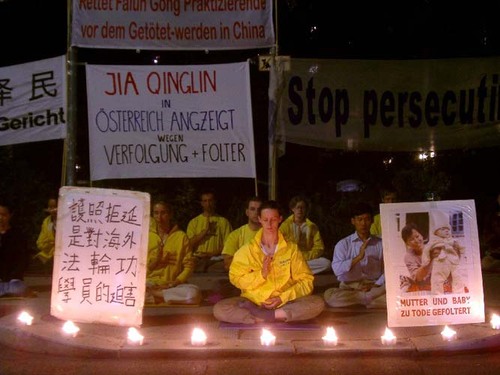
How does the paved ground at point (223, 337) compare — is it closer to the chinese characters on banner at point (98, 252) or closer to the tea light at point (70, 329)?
the tea light at point (70, 329)

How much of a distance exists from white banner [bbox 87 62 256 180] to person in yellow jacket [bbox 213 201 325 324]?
1.33 metres

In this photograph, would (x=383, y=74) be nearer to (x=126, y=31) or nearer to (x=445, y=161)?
(x=126, y=31)

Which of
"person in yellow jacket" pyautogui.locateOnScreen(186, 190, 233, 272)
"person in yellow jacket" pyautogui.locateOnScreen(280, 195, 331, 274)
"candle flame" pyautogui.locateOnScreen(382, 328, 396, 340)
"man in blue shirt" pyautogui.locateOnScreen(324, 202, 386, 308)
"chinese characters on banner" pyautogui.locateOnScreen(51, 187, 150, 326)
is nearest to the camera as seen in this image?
"candle flame" pyautogui.locateOnScreen(382, 328, 396, 340)

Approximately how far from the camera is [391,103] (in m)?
9.45

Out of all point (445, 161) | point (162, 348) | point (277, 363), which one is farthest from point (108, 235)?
point (445, 161)

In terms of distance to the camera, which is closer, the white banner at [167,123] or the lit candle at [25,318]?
the lit candle at [25,318]

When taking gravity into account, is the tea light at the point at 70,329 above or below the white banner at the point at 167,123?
below

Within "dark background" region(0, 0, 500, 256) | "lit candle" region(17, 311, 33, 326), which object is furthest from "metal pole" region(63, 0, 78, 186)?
"dark background" region(0, 0, 500, 256)

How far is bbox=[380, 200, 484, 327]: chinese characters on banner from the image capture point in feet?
24.0

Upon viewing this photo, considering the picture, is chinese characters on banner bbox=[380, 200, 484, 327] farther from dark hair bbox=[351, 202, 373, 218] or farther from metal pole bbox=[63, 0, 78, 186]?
metal pole bbox=[63, 0, 78, 186]

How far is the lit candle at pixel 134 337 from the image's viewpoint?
704 centimetres

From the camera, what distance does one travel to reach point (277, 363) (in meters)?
6.68

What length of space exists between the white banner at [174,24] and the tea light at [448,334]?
12.2ft

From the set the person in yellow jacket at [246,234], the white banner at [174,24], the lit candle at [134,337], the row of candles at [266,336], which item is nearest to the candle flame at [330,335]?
the row of candles at [266,336]
